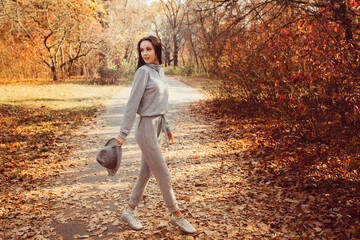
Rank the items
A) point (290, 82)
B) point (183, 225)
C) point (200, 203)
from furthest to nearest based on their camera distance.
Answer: point (290, 82) < point (200, 203) < point (183, 225)

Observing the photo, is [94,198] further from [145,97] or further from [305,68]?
[305,68]

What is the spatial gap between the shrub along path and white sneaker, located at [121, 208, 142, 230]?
7cm

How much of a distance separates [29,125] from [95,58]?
63.4 ft

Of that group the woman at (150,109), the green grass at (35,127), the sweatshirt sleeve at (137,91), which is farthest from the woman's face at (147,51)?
the green grass at (35,127)

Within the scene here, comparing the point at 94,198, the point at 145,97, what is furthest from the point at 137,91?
the point at 94,198

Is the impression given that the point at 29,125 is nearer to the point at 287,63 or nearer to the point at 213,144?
the point at 213,144

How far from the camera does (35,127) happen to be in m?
8.77

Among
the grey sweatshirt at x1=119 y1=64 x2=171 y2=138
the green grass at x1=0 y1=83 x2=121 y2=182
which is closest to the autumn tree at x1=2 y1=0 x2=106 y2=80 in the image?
the green grass at x1=0 y1=83 x2=121 y2=182

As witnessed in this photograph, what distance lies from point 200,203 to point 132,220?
113 centimetres

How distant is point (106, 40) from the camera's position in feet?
75.7

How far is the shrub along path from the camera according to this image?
11.3 feet

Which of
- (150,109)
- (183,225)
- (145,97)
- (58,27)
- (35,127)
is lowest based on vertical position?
(183,225)

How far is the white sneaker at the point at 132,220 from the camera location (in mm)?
3510

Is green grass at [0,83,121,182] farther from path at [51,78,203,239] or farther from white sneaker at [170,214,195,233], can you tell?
white sneaker at [170,214,195,233]
